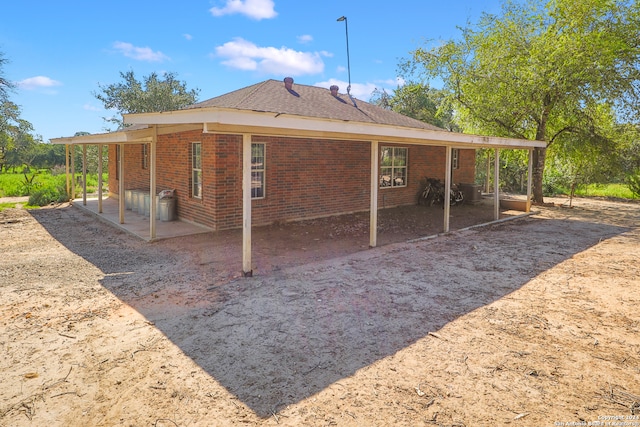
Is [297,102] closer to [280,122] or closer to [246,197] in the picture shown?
[280,122]

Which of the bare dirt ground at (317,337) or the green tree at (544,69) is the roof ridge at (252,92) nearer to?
the bare dirt ground at (317,337)

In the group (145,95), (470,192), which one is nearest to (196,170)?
(470,192)

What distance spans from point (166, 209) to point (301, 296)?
6.57m

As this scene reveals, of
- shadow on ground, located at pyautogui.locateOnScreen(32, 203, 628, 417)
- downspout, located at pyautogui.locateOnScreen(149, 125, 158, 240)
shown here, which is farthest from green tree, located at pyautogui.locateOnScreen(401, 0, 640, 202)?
downspout, located at pyautogui.locateOnScreen(149, 125, 158, 240)

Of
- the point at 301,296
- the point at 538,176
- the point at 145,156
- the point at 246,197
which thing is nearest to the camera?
the point at 301,296

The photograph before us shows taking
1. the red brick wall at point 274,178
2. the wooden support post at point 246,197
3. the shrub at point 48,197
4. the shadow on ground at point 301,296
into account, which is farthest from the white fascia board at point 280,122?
the shrub at point 48,197

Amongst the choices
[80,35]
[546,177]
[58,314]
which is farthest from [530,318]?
[80,35]

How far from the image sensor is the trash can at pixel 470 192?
627 inches

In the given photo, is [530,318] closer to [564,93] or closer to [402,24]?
[564,93]

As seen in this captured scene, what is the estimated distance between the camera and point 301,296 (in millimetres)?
5270

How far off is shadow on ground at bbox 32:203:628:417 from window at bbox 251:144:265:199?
173 cm

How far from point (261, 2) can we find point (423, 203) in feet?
79.1

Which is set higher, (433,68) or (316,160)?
(433,68)

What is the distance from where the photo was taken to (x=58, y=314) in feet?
15.1
